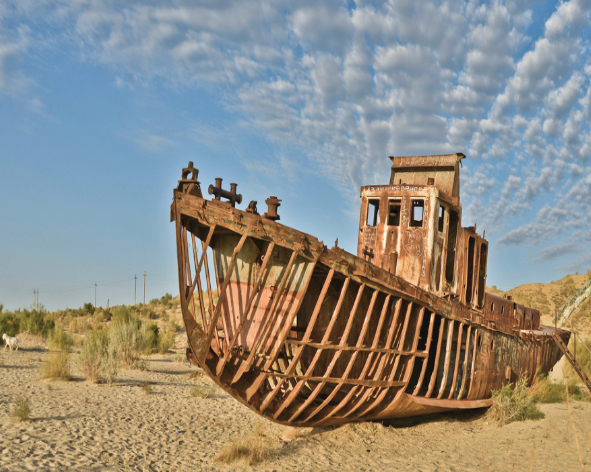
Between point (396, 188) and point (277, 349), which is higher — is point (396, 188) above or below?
above

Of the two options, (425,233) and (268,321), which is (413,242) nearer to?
(425,233)

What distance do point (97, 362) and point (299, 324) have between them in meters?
8.20

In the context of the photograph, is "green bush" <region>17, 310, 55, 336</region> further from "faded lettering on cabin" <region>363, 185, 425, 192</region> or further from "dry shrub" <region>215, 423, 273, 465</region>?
"faded lettering on cabin" <region>363, 185, 425, 192</region>

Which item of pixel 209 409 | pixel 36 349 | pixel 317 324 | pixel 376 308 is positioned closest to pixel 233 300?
pixel 317 324

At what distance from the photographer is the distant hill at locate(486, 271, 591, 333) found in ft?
110

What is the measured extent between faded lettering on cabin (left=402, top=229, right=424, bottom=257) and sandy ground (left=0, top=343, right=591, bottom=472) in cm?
341

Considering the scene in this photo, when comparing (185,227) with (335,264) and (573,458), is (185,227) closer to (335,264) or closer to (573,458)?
(335,264)

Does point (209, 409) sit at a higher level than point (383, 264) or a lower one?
lower

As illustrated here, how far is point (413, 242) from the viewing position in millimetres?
9383

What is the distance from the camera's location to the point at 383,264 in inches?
375

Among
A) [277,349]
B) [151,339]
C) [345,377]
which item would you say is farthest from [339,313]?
[151,339]

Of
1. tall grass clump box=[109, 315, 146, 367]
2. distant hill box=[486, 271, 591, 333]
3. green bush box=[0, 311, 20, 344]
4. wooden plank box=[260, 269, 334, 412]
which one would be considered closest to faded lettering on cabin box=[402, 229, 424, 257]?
wooden plank box=[260, 269, 334, 412]

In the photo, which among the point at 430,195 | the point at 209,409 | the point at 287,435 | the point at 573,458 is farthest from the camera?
the point at 209,409

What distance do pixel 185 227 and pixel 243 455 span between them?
350cm
